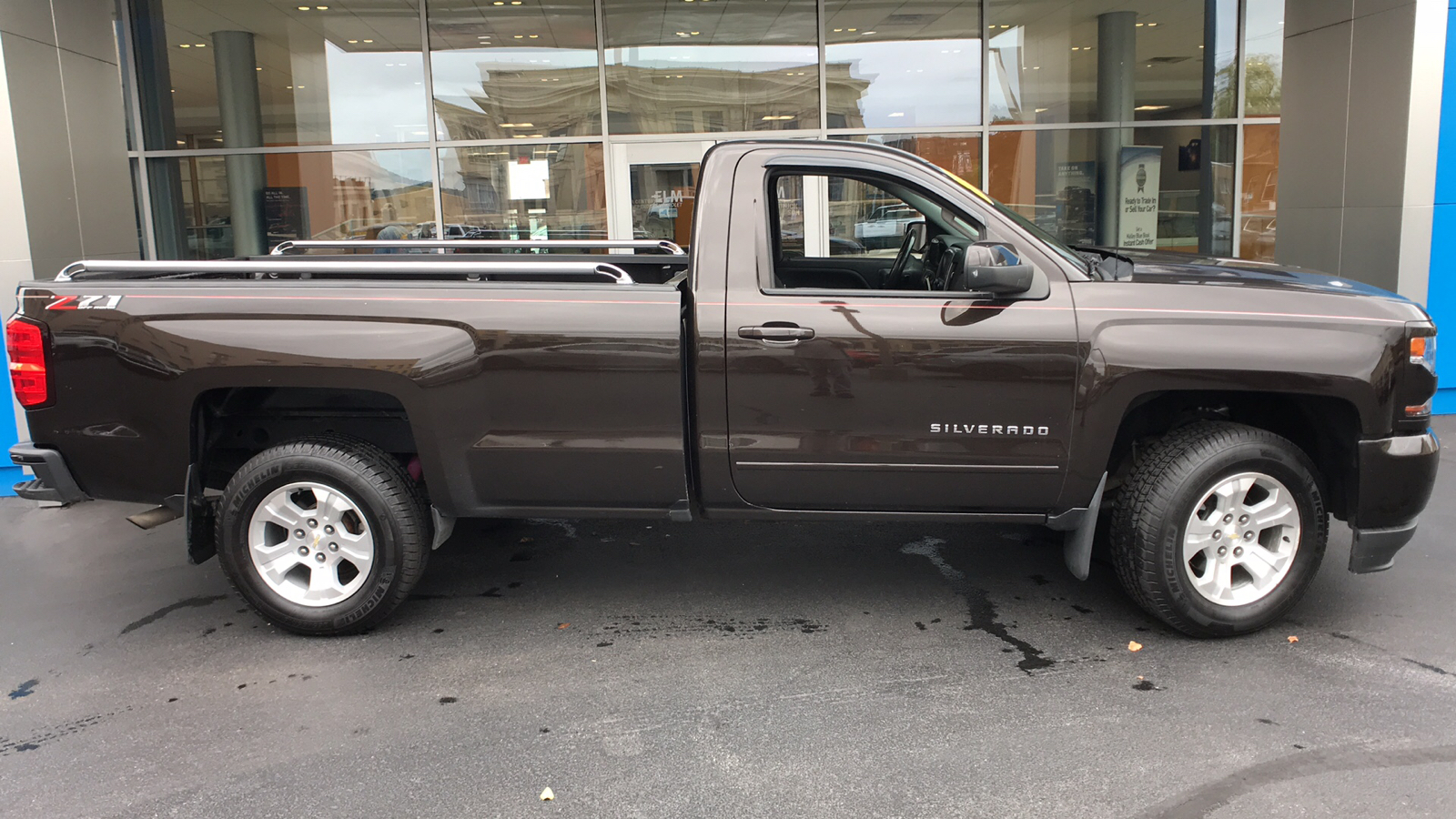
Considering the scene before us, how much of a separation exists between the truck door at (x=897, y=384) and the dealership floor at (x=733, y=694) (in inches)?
26.2

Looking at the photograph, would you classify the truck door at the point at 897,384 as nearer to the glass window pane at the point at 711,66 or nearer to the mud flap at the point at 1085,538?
the mud flap at the point at 1085,538

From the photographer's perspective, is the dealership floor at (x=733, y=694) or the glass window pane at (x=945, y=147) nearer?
the dealership floor at (x=733, y=694)

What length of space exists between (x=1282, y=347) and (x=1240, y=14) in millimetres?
9961

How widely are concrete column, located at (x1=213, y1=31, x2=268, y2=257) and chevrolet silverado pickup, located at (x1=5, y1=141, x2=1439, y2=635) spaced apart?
8.44 metres

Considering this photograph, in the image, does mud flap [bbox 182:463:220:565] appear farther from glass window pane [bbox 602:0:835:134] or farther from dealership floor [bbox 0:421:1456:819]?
glass window pane [bbox 602:0:835:134]

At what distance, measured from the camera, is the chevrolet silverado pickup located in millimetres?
3865

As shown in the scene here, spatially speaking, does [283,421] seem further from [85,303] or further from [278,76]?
[278,76]

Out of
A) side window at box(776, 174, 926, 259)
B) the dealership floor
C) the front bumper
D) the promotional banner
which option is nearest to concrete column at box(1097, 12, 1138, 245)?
the promotional banner

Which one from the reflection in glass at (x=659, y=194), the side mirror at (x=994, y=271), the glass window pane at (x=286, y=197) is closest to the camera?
the side mirror at (x=994, y=271)

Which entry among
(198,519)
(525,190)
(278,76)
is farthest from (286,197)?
(198,519)

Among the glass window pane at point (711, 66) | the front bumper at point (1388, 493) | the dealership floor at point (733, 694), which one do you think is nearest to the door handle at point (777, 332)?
the dealership floor at point (733, 694)

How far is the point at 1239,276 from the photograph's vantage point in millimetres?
4082

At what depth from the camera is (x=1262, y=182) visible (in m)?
12.1

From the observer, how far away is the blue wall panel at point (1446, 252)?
739 centimetres
